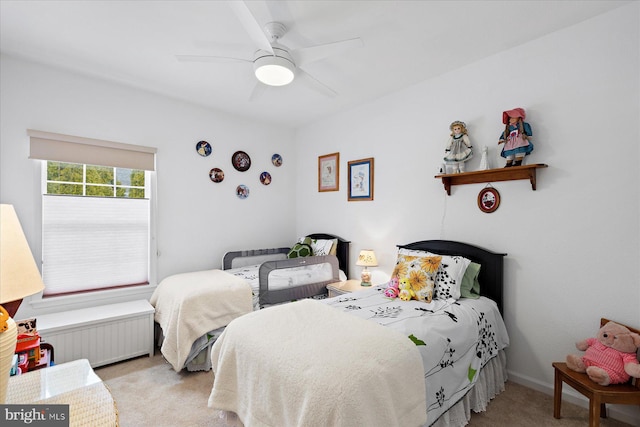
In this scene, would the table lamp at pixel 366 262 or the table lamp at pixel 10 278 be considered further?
the table lamp at pixel 366 262

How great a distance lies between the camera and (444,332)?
1.79 metres

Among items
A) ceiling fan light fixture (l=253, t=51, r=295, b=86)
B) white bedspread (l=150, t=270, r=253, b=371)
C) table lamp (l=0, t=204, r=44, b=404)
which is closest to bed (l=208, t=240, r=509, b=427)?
white bedspread (l=150, t=270, r=253, b=371)

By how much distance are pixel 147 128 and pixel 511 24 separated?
3400 mm

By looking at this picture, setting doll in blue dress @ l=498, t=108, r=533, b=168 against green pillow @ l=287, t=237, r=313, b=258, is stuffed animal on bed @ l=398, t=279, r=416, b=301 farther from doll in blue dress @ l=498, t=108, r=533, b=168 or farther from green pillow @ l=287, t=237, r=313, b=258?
green pillow @ l=287, t=237, r=313, b=258

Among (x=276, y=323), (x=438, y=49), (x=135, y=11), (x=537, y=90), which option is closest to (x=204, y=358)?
(x=276, y=323)

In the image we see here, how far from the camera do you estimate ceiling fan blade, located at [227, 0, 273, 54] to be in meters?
1.46

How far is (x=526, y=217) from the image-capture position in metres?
2.31

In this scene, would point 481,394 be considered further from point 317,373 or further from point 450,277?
point 317,373

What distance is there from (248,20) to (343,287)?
8.42 ft

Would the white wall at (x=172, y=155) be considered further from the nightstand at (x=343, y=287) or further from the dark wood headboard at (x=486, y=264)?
the dark wood headboard at (x=486, y=264)

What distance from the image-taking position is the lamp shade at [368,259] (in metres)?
3.23

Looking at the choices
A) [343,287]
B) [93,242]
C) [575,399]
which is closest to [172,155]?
[93,242]

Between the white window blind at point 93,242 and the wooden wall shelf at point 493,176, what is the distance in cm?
311

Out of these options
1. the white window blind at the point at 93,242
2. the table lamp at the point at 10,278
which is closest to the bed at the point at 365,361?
the table lamp at the point at 10,278
